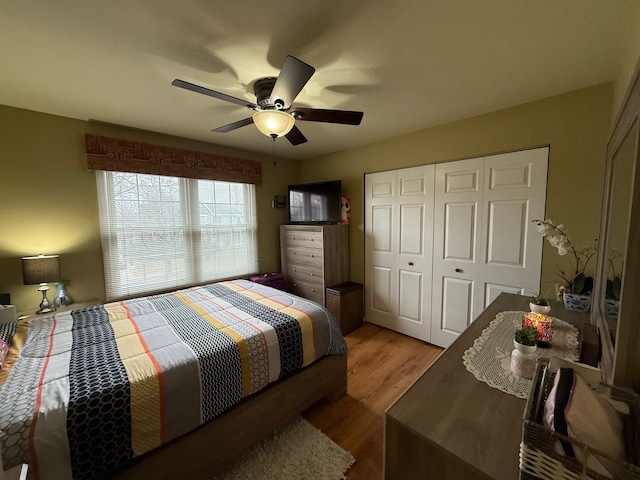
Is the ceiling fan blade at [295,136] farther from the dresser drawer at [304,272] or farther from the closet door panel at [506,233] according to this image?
the closet door panel at [506,233]

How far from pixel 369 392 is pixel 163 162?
3160mm

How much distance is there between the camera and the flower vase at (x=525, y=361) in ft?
3.21

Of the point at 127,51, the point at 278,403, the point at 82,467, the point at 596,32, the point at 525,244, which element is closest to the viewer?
the point at 82,467

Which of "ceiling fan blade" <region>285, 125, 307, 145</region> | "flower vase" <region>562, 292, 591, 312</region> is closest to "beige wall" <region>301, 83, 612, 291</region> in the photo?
"flower vase" <region>562, 292, 591, 312</region>

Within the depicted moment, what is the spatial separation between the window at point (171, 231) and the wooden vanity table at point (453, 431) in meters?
2.98

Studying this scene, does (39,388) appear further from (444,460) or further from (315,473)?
(444,460)

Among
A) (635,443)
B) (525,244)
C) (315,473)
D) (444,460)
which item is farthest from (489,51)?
(315,473)

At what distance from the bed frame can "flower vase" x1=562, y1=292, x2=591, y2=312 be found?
1.63 m

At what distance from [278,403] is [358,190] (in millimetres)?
2600

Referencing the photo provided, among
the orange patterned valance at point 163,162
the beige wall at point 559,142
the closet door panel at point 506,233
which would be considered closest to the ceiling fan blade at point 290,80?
the beige wall at point 559,142

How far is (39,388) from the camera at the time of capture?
1108mm

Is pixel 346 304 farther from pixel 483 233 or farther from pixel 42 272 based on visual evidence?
pixel 42 272

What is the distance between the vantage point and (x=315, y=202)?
3.57m

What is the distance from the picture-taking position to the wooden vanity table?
686 mm
